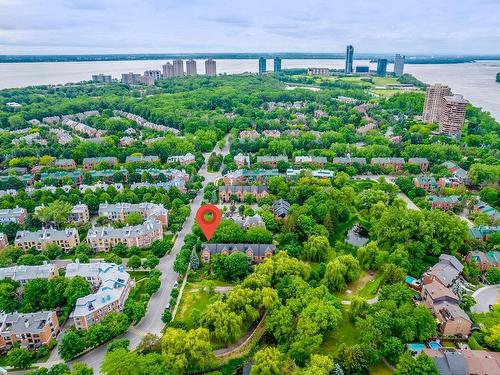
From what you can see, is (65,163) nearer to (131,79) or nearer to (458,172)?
(458,172)

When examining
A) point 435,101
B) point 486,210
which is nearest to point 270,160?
point 486,210

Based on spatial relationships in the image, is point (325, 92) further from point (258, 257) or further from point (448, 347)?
point (448, 347)

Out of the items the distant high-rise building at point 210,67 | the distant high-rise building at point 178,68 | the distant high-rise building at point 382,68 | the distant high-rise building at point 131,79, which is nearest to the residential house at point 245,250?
the distant high-rise building at point 131,79

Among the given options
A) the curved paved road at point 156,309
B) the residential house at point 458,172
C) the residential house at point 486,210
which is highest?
the residential house at point 458,172

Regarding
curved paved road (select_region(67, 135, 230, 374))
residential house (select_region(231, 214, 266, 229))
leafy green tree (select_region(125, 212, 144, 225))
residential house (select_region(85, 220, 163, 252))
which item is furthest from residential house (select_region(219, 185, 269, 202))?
residential house (select_region(85, 220, 163, 252))

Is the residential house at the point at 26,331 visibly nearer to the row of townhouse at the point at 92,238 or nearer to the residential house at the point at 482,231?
the row of townhouse at the point at 92,238
